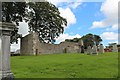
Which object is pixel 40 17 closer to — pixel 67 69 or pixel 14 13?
pixel 14 13

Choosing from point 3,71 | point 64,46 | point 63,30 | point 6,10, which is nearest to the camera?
point 3,71

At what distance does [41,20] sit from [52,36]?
329 centimetres

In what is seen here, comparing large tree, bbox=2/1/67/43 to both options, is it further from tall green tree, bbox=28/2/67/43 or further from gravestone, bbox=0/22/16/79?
gravestone, bbox=0/22/16/79

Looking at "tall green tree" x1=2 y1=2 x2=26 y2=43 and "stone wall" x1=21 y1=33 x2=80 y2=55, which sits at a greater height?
"tall green tree" x1=2 y1=2 x2=26 y2=43

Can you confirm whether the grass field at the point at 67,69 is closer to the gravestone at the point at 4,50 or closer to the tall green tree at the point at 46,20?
the gravestone at the point at 4,50

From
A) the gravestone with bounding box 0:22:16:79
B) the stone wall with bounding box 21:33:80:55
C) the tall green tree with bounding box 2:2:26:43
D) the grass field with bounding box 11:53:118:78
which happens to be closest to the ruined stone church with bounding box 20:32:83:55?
the stone wall with bounding box 21:33:80:55

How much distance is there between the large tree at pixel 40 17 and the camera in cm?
3989

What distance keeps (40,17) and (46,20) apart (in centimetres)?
114

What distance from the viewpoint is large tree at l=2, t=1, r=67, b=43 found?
39894 millimetres

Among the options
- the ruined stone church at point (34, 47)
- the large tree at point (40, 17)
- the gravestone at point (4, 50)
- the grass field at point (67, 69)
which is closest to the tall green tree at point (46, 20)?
the large tree at point (40, 17)

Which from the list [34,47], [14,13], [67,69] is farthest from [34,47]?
[67,69]

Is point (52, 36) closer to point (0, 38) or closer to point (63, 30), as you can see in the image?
point (63, 30)

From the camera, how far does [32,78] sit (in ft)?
33.0

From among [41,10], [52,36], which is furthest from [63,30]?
[41,10]
